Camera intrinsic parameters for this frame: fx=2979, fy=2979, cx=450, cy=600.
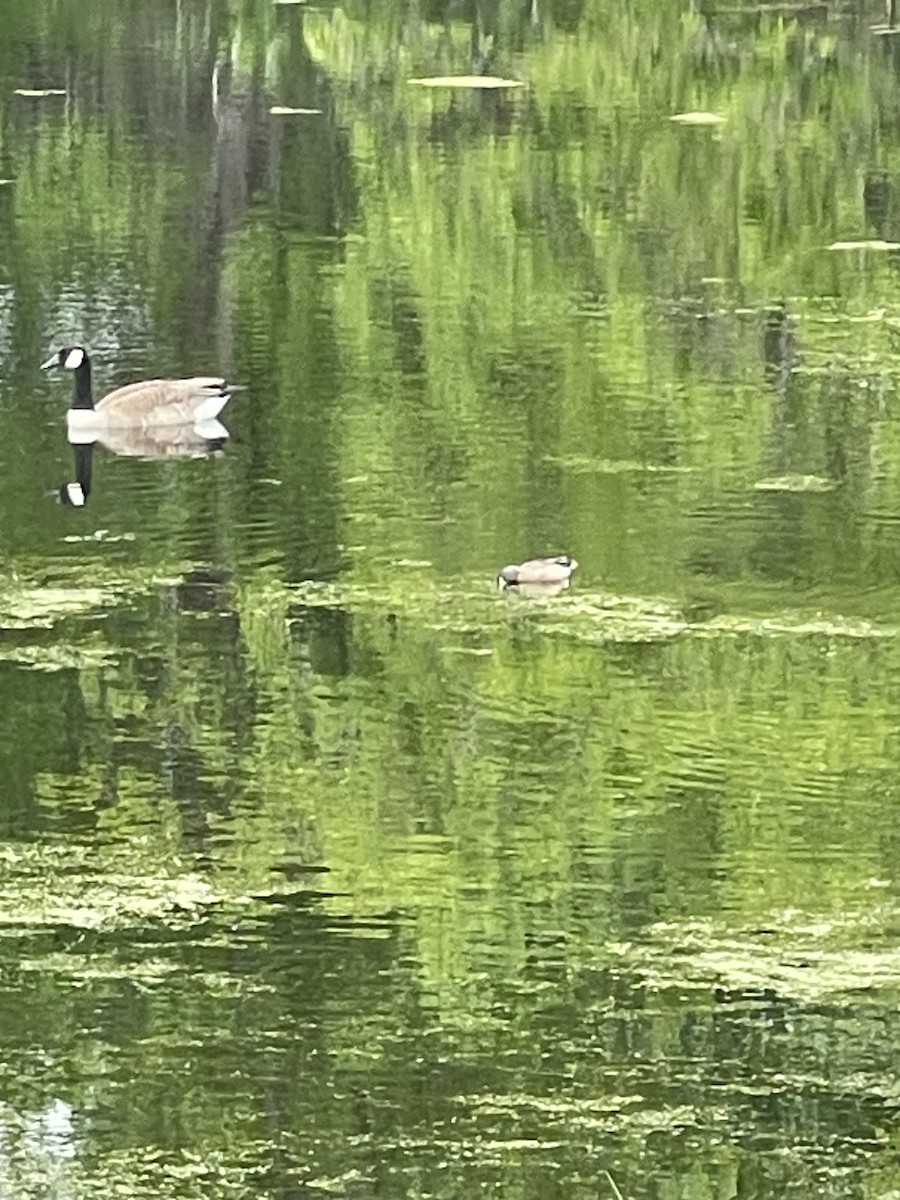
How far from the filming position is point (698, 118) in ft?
64.4

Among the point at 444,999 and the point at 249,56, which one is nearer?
the point at 444,999

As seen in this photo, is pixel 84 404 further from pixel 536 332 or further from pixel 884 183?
pixel 884 183

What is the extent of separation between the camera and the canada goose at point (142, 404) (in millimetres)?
10039

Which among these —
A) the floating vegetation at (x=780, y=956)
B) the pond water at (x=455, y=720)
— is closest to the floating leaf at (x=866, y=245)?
the pond water at (x=455, y=720)

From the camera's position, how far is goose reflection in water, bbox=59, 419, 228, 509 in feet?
32.6

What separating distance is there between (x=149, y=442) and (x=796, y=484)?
2.17 m

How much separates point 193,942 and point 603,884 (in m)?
0.91

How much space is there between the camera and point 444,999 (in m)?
5.86

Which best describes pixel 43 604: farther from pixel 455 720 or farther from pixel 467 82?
pixel 467 82

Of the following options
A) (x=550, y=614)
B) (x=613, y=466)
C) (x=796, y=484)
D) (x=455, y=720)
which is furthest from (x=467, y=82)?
(x=455, y=720)

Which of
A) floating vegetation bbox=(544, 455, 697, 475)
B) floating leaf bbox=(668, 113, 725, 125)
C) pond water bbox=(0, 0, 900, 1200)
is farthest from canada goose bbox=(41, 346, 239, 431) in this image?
floating leaf bbox=(668, 113, 725, 125)

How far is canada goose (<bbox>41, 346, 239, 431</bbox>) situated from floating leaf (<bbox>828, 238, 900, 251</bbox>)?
5063 millimetres

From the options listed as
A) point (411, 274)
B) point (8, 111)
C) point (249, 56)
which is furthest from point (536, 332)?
point (249, 56)

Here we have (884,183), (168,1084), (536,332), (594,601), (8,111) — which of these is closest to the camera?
(168,1084)
